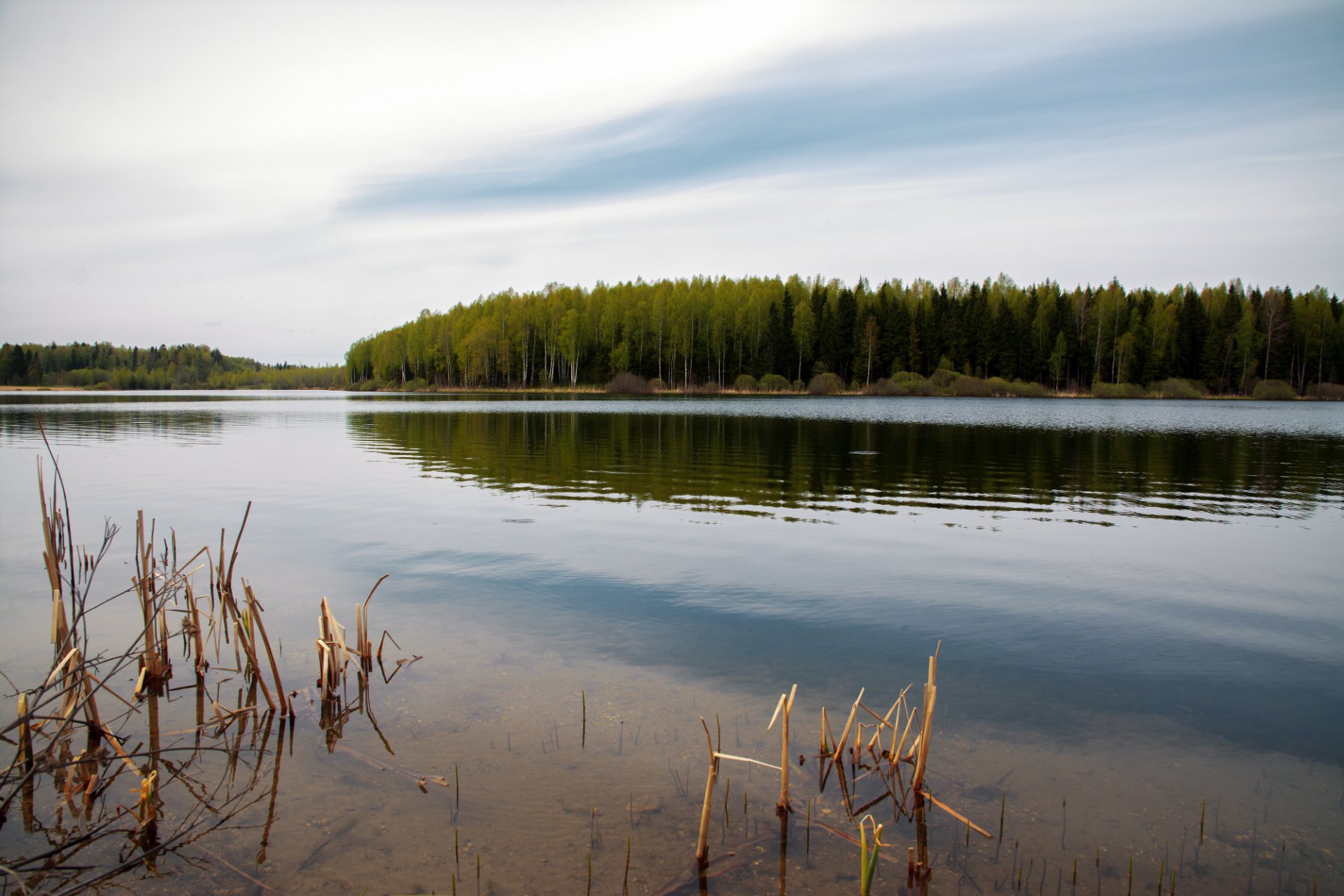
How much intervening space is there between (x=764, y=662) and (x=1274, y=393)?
116 metres

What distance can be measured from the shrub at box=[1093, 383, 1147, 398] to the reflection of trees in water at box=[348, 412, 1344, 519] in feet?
213

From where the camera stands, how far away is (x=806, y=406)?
65.9 meters

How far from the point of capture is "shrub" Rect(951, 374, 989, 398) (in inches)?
3821

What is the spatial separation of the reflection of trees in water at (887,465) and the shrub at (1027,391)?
207 ft

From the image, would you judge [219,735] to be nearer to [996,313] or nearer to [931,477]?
[931,477]

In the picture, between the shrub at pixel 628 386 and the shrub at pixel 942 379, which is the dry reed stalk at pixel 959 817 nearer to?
the shrub at pixel 628 386

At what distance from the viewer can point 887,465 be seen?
83.6 feet

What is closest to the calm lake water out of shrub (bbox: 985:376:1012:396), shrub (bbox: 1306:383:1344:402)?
shrub (bbox: 985:376:1012:396)

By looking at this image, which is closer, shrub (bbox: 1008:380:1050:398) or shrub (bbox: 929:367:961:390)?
shrub (bbox: 1008:380:1050:398)

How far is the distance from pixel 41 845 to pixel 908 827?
5406mm

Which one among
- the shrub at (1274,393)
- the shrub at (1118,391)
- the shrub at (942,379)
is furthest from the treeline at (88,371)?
the shrub at (1274,393)

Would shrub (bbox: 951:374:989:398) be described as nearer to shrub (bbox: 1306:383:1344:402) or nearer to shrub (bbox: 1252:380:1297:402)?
shrub (bbox: 1252:380:1297:402)

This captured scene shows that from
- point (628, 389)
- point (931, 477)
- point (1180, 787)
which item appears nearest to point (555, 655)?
point (1180, 787)

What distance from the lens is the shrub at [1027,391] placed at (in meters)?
98.8
